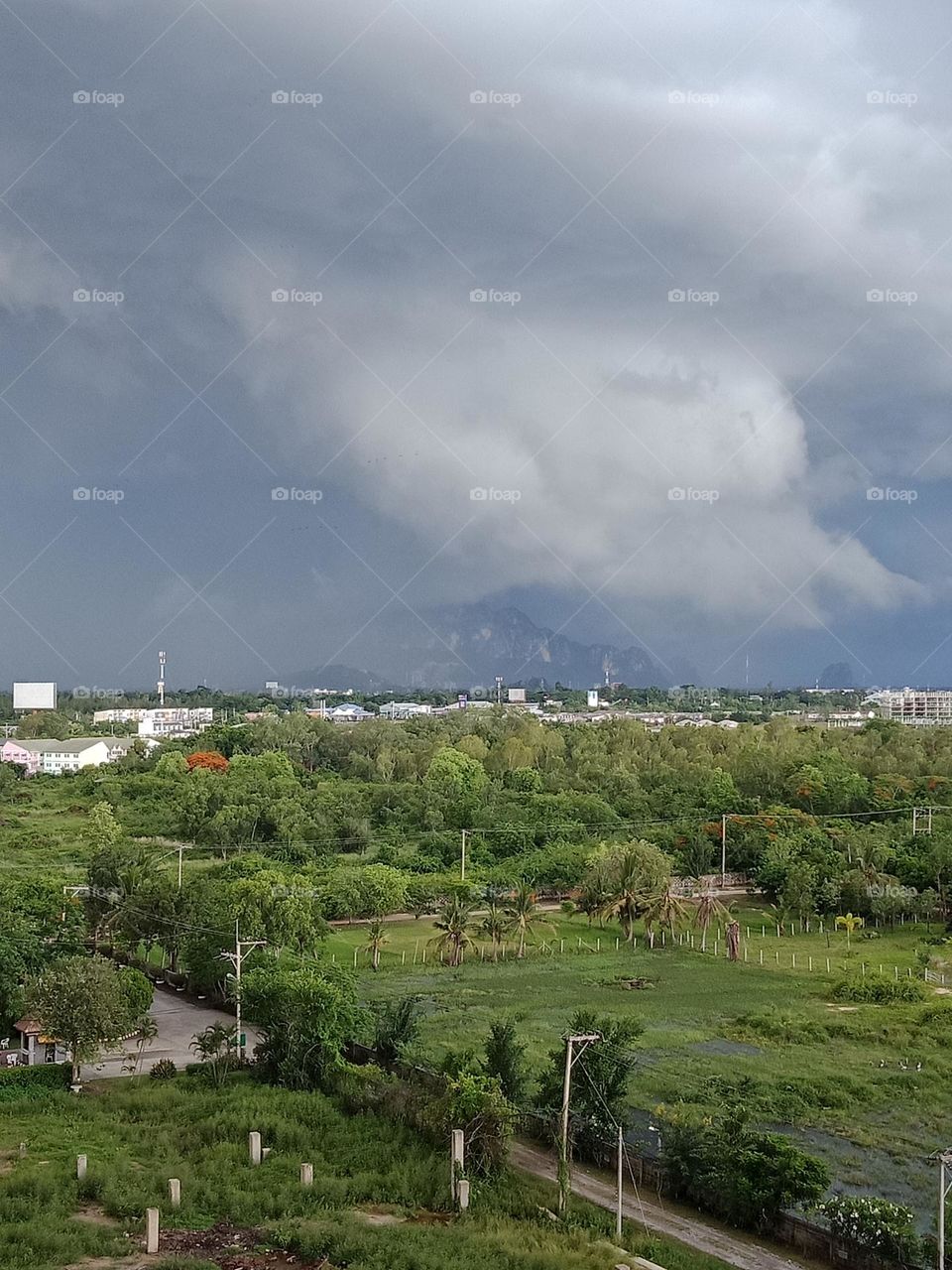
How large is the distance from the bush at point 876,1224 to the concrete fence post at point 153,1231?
24.4ft

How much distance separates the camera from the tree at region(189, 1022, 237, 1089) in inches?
750

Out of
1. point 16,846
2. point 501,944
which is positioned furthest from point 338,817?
point 501,944

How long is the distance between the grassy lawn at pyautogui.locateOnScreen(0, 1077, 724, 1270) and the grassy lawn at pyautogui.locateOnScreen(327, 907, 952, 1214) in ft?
10.5

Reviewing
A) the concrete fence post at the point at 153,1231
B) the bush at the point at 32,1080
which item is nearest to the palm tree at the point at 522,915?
the bush at the point at 32,1080

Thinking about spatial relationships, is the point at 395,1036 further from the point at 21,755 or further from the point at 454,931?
the point at 21,755

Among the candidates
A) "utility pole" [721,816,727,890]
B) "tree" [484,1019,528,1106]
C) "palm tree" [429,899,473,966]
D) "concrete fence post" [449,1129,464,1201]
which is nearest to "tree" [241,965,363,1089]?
"tree" [484,1019,528,1106]

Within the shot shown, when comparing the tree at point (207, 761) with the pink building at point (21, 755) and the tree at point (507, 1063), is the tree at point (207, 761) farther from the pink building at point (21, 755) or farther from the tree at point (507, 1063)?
the tree at point (507, 1063)

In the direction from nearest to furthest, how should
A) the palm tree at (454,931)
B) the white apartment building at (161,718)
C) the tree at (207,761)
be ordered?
the palm tree at (454,931), the tree at (207,761), the white apartment building at (161,718)

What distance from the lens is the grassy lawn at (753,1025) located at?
1775cm

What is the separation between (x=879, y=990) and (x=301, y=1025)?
13.2 metres

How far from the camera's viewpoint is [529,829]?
42344 millimetres

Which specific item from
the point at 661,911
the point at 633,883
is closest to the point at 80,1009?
the point at 661,911

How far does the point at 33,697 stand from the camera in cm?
12406

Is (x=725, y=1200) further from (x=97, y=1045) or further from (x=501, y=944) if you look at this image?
(x=501, y=944)
